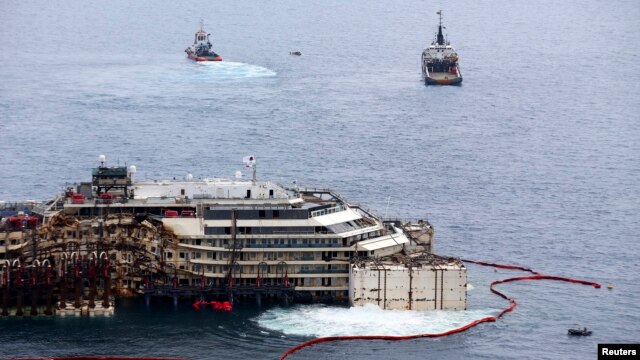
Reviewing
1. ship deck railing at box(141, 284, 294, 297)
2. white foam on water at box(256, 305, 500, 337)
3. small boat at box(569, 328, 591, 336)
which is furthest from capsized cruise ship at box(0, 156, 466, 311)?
small boat at box(569, 328, 591, 336)

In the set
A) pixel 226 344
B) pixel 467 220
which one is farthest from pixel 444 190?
pixel 226 344

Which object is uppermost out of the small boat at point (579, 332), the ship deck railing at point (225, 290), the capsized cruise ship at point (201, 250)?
the capsized cruise ship at point (201, 250)

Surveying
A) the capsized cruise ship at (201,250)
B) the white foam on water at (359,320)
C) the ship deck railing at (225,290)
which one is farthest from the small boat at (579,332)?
the ship deck railing at (225,290)

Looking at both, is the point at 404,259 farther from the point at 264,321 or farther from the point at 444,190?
the point at 444,190

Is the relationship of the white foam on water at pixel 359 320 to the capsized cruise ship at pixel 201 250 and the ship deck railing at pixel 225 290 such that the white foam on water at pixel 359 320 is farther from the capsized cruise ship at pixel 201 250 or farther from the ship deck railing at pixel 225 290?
the capsized cruise ship at pixel 201 250

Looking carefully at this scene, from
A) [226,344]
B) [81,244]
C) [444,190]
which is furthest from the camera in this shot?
[444,190]

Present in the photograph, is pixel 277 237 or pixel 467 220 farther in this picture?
pixel 467 220

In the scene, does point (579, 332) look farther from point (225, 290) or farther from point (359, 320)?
point (225, 290)

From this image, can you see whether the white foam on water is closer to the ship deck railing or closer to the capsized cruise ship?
the ship deck railing
